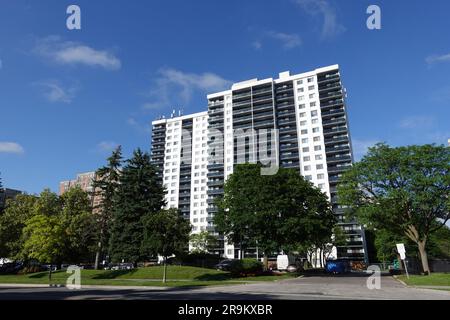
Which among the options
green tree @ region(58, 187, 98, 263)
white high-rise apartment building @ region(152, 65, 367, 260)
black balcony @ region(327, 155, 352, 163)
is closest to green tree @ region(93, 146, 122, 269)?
green tree @ region(58, 187, 98, 263)

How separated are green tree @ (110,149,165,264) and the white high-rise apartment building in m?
46.4

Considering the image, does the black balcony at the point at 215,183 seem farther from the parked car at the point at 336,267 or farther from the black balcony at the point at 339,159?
the parked car at the point at 336,267

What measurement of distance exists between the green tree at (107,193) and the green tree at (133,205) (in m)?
2.47

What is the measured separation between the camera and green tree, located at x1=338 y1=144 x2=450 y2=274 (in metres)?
35.9

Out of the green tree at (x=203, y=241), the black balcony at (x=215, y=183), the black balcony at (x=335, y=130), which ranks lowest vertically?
the green tree at (x=203, y=241)

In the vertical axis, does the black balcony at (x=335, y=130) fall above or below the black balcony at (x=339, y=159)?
above

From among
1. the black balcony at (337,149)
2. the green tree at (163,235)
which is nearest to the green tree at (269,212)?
the green tree at (163,235)

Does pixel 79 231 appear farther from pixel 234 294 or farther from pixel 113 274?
pixel 234 294

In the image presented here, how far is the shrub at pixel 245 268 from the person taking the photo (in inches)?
1477

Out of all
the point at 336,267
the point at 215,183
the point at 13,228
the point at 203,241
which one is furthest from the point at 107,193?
the point at 215,183

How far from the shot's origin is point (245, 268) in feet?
124
